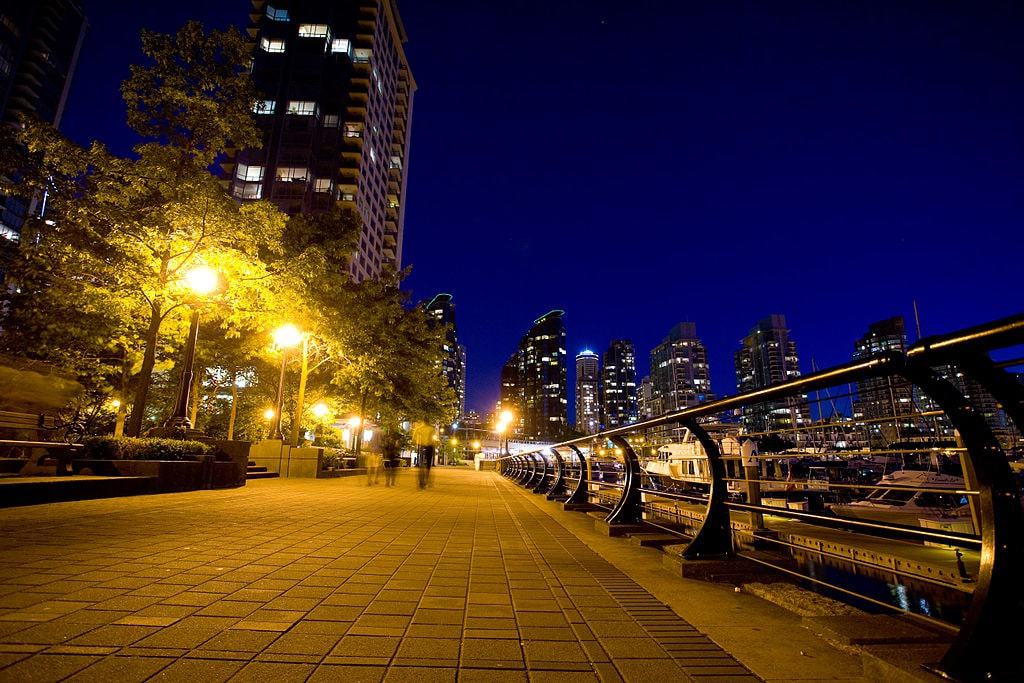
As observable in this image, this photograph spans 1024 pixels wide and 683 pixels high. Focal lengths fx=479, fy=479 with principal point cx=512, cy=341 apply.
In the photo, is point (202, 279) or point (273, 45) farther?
point (273, 45)

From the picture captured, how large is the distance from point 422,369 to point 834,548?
17.3 metres

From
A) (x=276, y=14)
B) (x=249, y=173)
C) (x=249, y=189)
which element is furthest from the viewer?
(x=276, y=14)

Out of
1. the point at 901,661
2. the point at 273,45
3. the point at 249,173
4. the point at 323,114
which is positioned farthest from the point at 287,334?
the point at 273,45

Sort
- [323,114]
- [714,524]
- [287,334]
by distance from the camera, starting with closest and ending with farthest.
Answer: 1. [714,524]
2. [287,334]
3. [323,114]

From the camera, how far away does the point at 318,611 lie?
108 inches

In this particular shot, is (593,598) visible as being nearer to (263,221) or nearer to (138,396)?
(138,396)

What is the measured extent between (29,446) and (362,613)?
10.6 meters

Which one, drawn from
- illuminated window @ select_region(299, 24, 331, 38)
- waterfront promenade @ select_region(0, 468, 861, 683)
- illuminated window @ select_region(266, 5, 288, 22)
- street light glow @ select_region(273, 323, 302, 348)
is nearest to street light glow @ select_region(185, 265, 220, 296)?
street light glow @ select_region(273, 323, 302, 348)

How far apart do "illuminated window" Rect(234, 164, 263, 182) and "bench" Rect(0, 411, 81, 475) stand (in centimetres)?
5820

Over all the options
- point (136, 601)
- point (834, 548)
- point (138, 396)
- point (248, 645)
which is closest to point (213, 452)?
point (138, 396)

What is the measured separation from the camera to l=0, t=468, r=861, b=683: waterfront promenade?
6.68 feet

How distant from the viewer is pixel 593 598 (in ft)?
10.5

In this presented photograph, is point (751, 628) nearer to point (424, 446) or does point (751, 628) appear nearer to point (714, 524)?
point (714, 524)

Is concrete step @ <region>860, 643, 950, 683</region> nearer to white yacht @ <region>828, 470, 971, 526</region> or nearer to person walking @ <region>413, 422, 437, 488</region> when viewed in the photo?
person walking @ <region>413, 422, 437, 488</region>
